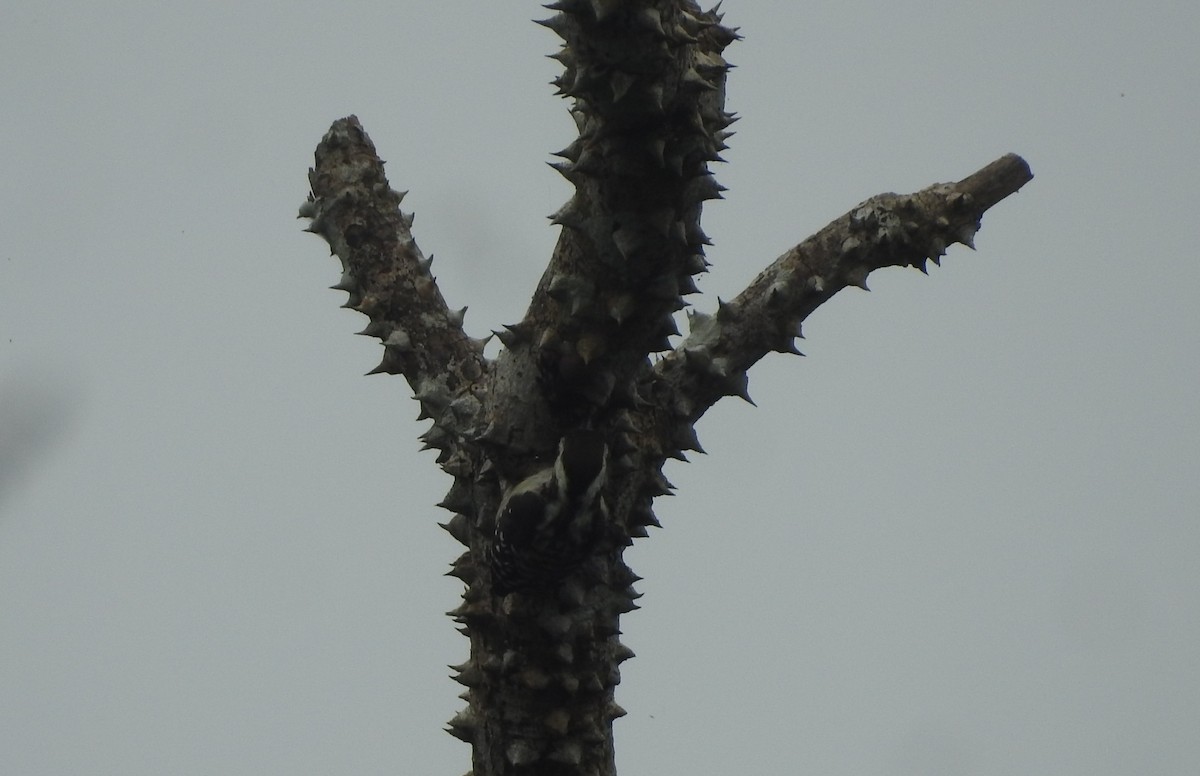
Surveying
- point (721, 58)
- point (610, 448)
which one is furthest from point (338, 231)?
point (721, 58)

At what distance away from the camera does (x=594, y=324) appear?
3.05 metres

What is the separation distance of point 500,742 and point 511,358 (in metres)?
1.06

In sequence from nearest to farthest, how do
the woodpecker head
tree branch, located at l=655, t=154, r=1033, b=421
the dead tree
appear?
the dead tree → the woodpecker head → tree branch, located at l=655, t=154, r=1033, b=421

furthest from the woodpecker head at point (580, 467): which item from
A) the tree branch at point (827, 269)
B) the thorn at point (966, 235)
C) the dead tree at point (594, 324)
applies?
the thorn at point (966, 235)

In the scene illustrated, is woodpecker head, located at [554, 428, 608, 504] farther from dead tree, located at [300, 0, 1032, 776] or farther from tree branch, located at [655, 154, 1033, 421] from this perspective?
tree branch, located at [655, 154, 1033, 421]

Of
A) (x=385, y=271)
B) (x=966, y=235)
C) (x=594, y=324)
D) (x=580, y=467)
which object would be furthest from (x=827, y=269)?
(x=385, y=271)

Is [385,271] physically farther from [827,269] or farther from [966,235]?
[966,235]

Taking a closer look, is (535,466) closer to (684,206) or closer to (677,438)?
(677,438)

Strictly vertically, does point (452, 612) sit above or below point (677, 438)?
below

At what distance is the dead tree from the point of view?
2.79 metres

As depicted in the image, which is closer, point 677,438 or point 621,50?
point 621,50

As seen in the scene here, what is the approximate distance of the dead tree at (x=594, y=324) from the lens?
279cm

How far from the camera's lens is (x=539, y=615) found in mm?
3400

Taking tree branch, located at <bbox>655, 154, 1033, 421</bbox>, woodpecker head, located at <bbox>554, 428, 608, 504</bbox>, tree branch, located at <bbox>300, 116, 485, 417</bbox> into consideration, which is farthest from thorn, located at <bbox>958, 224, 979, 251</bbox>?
tree branch, located at <bbox>300, 116, 485, 417</bbox>
